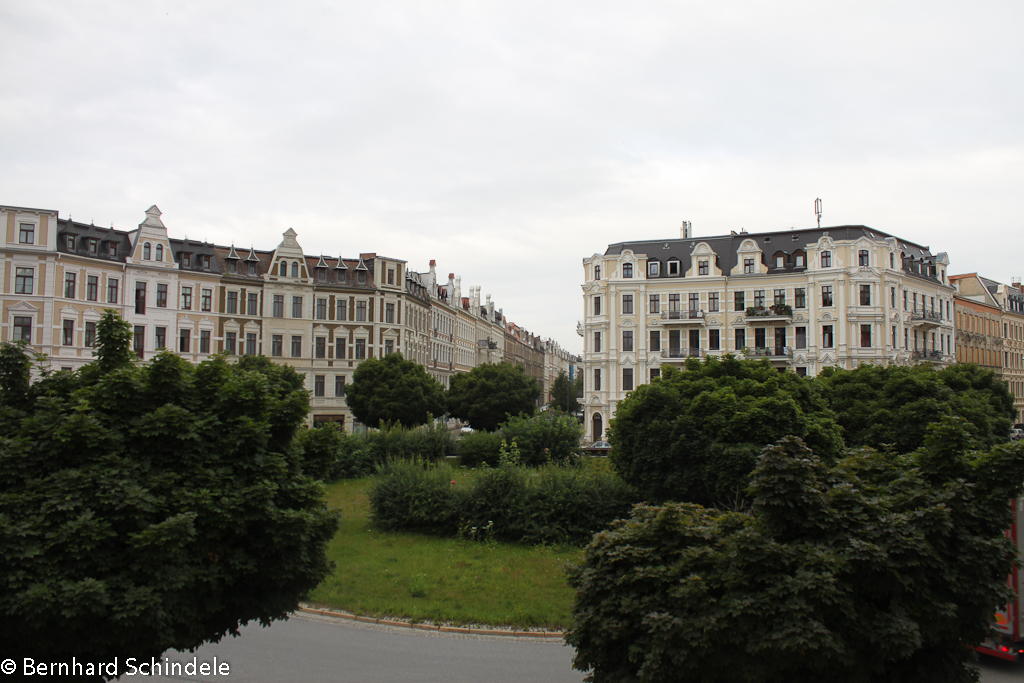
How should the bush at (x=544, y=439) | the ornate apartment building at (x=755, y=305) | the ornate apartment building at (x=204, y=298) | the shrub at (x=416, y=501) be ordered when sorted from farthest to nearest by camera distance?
the ornate apartment building at (x=755, y=305) → the ornate apartment building at (x=204, y=298) → the bush at (x=544, y=439) → the shrub at (x=416, y=501)

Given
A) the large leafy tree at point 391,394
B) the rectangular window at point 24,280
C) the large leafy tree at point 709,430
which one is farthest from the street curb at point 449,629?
the rectangular window at point 24,280

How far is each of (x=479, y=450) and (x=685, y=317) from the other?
25.0 m

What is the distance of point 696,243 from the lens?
55.6m

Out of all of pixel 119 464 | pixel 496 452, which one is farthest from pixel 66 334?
pixel 119 464

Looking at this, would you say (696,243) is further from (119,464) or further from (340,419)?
(119,464)

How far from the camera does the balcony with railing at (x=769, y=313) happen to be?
52094 mm

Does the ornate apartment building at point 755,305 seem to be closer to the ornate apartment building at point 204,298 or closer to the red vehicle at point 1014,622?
the ornate apartment building at point 204,298

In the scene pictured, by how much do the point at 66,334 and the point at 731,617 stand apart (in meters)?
49.2

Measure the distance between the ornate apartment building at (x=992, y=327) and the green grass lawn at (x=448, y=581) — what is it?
6534 centimetres

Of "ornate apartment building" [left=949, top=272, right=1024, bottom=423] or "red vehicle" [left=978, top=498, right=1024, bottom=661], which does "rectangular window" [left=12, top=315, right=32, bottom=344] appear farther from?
"ornate apartment building" [left=949, top=272, right=1024, bottom=423]

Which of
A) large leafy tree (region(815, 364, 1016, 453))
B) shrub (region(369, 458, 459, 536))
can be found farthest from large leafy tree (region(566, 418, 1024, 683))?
large leafy tree (region(815, 364, 1016, 453))

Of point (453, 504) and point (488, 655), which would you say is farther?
point (453, 504)

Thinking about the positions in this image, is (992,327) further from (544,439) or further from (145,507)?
(145,507)

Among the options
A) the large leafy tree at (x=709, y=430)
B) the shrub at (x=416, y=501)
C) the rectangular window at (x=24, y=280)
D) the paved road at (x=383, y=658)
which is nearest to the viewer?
the paved road at (x=383, y=658)
